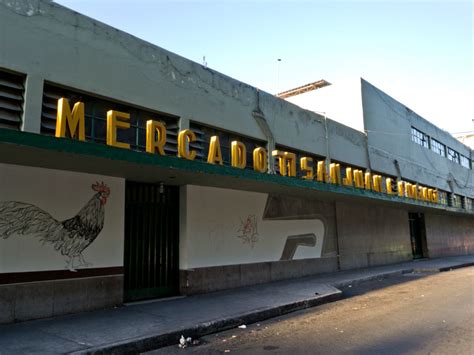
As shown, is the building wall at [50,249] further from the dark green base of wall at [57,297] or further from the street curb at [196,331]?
the street curb at [196,331]

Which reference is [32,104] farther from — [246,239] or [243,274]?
[243,274]

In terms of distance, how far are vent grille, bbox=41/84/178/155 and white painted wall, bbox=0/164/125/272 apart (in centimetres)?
97

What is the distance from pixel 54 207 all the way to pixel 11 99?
2193 millimetres

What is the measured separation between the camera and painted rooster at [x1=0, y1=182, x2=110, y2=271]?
752 centimetres

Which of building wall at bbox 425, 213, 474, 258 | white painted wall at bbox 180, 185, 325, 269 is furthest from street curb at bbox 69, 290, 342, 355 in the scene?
building wall at bbox 425, 213, 474, 258

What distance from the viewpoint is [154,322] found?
741 centimetres

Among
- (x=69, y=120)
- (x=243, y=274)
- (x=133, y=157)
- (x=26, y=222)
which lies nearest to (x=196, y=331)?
(x=133, y=157)

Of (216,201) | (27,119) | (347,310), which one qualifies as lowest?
(347,310)

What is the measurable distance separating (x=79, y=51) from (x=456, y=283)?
1318cm

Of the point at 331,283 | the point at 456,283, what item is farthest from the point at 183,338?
the point at 456,283

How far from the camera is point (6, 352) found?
5.63m

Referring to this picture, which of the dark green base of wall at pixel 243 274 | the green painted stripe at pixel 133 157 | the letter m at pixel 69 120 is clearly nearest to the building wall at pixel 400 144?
the dark green base of wall at pixel 243 274

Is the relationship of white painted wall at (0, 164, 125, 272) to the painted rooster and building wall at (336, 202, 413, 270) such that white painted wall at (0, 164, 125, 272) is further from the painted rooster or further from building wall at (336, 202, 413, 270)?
building wall at (336, 202, 413, 270)

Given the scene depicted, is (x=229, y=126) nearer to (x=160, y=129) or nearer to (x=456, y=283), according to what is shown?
(x=160, y=129)
